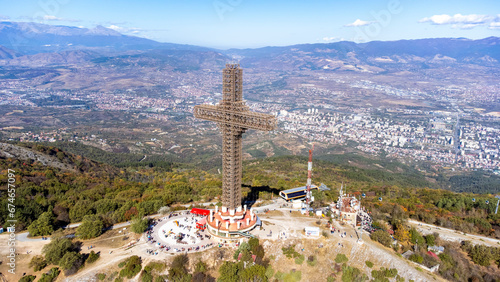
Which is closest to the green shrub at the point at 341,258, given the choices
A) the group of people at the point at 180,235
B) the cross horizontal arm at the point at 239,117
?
the group of people at the point at 180,235

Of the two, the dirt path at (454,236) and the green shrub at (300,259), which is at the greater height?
the green shrub at (300,259)

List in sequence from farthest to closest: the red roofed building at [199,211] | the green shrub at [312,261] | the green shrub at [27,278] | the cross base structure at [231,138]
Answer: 1. the red roofed building at [199,211]
2. the cross base structure at [231,138]
3. the green shrub at [312,261]
4. the green shrub at [27,278]

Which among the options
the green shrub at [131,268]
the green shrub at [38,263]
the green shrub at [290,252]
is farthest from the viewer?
the green shrub at [290,252]

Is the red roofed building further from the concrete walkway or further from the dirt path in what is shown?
the dirt path

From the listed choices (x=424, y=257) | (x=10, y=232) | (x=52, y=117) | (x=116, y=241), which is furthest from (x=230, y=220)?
(x=52, y=117)

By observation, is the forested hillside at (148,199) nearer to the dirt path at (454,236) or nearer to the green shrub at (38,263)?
the dirt path at (454,236)

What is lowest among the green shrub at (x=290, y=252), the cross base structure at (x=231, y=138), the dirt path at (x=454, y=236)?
the dirt path at (x=454, y=236)

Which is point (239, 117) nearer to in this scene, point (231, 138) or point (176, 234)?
point (231, 138)

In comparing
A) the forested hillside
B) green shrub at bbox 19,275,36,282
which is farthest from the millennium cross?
green shrub at bbox 19,275,36,282

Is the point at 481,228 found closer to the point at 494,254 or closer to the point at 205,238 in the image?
the point at 494,254
